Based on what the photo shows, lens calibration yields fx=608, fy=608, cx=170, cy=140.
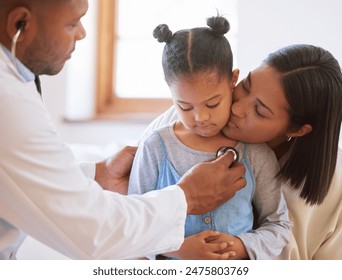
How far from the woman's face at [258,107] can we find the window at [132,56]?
125 cm

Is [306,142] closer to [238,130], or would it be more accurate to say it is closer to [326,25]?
[238,130]

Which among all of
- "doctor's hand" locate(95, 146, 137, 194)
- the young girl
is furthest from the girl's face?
"doctor's hand" locate(95, 146, 137, 194)

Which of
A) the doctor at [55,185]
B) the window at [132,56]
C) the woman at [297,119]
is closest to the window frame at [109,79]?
the window at [132,56]

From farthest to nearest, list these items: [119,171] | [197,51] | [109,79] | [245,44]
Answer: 1. [109,79]
2. [245,44]
3. [119,171]
4. [197,51]

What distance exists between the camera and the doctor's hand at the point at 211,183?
0.96 meters

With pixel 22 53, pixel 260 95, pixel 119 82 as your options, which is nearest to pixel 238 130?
pixel 260 95

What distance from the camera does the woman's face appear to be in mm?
1010

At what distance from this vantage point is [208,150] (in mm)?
1043

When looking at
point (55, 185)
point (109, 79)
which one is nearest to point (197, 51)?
point (55, 185)

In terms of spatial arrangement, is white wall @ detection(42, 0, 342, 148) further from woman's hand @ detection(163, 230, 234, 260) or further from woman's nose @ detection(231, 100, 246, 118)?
woman's hand @ detection(163, 230, 234, 260)

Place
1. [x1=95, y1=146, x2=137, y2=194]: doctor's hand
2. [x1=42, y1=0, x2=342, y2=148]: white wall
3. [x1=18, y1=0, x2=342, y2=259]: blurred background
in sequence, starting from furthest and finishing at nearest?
[x1=18, y1=0, x2=342, y2=259]: blurred background, [x1=42, y1=0, x2=342, y2=148]: white wall, [x1=95, y1=146, x2=137, y2=194]: doctor's hand

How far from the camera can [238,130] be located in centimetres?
103

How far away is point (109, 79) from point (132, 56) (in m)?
0.13

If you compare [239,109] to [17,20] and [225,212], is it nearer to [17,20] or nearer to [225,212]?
[225,212]
